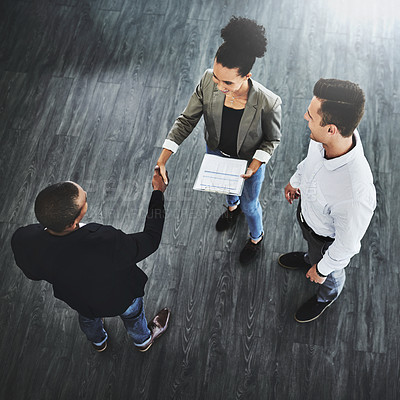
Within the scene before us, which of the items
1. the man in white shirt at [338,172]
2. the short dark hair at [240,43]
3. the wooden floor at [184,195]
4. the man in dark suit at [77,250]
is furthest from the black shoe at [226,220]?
the short dark hair at [240,43]

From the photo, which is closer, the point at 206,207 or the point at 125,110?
the point at 206,207

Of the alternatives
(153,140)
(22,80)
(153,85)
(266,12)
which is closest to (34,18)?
(22,80)

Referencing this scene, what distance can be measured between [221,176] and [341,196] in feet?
2.23

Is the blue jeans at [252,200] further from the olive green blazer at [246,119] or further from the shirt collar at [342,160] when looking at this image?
the shirt collar at [342,160]

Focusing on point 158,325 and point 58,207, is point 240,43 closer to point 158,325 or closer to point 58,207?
point 58,207

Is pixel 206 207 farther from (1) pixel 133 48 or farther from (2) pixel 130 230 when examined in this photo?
(1) pixel 133 48

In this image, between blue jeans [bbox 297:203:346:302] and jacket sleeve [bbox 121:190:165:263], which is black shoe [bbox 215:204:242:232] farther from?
jacket sleeve [bbox 121:190:165:263]

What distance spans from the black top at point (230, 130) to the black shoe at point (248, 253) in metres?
0.72

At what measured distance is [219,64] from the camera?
1.96m

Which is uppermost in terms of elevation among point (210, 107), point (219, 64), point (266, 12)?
point (219, 64)

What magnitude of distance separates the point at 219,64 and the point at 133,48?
217cm

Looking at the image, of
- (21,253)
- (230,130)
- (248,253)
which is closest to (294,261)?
(248,253)

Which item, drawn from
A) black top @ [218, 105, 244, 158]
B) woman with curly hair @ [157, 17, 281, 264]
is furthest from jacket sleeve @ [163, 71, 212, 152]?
black top @ [218, 105, 244, 158]

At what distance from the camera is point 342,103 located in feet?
5.51
